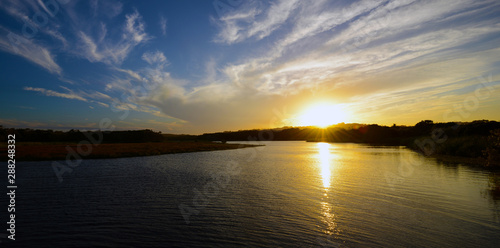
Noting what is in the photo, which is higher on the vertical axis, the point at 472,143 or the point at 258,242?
the point at 472,143

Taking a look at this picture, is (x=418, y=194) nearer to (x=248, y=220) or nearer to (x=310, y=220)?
(x=310, y=220)

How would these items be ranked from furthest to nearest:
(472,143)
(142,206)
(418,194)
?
(472,143) < (418,194) < (142,206)

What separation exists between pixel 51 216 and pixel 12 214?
3085 millimetres

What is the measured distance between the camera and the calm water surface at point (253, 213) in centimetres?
1427

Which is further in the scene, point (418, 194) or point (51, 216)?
point (418, 194)

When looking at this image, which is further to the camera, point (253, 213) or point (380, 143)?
point (380, 143)

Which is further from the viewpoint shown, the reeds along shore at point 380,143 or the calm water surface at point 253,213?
the reeds along shore at point 380,143

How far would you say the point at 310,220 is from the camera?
17.6 meters

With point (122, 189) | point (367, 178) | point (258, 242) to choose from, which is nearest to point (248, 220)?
point (258, 242)

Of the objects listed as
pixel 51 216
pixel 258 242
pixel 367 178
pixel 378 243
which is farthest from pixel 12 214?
pixel 367 178

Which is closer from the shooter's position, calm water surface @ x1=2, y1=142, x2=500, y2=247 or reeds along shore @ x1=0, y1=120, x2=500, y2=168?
calm water surface @ x1=2, y1=142, x2=500, y2=247

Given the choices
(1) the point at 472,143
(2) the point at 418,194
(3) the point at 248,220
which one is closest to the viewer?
(3) the point at 248,220

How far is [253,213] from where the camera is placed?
62.7 ft

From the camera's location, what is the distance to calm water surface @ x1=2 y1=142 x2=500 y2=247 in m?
14.3
